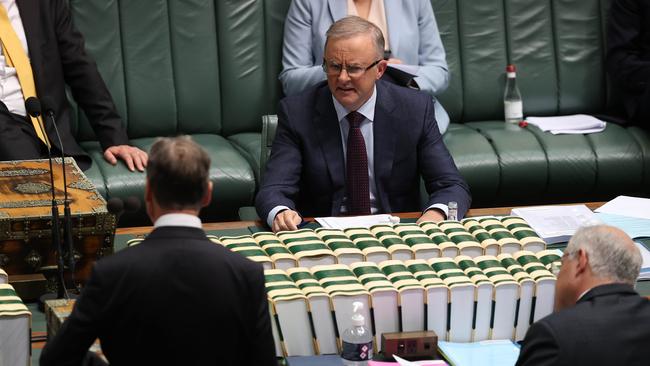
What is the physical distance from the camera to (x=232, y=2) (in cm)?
565

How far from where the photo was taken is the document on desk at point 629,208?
146 inches

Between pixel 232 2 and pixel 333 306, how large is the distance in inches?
128

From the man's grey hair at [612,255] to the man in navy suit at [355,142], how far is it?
1.47 m

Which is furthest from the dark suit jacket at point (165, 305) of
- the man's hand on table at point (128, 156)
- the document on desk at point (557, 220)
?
the man's hand on table at point (128, 156)

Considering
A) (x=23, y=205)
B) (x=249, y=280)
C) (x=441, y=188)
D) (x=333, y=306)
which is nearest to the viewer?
(x=249, y=280)

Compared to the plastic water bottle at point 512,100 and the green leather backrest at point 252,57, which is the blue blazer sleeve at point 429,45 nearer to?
the green leather backrest at point 252,57

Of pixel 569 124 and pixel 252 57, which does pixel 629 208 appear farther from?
pixel 252 57

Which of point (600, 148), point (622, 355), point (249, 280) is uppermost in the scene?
point (249, 280)

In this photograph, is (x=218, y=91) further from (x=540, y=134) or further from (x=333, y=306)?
(x=333, y=306)

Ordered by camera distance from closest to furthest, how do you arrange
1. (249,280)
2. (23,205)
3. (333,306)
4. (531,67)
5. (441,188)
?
(249,280)
(333,306)
(23,205)
(441,188)
(531,67)

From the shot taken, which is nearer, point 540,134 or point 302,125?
point 302,125

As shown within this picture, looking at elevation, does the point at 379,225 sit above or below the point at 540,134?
above

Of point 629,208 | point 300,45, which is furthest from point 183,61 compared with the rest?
point 629,208

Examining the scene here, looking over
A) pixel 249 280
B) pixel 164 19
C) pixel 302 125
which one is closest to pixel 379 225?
pixel 302 125
